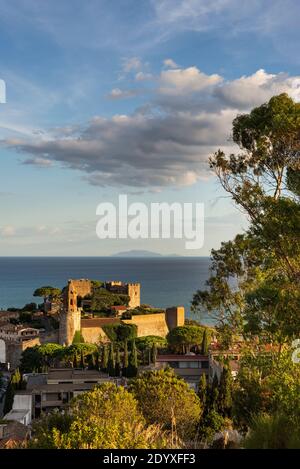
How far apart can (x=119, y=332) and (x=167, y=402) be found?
3154 cm

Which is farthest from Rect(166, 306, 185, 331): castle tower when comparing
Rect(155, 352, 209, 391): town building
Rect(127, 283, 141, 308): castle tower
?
Rect(155, 352, 209, 391): town building

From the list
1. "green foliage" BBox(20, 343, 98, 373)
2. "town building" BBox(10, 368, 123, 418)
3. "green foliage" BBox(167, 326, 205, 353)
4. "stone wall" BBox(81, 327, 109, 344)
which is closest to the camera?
"town building" BBox(10, 368, 123, 418)

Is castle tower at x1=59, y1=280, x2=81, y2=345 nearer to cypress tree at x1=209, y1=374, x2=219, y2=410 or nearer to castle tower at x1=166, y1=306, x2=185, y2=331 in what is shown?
castle tower at x1=166, y1=306, x2=185, y2=331

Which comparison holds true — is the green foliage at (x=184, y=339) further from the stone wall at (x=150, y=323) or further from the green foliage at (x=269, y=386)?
the green foliage at (x=269, y=386)

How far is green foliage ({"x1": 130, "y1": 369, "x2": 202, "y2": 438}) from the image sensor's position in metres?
18.4

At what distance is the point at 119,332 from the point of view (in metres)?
49.8

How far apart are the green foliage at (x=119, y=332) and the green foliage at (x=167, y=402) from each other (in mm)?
29442

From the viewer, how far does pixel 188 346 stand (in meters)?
46.6

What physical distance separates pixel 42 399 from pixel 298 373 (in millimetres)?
22973

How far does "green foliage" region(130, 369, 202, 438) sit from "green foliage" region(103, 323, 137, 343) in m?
29.4

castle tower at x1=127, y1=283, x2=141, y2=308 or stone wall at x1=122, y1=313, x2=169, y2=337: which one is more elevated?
castle tower at x1=127, y1=283, x2=141, y2=308

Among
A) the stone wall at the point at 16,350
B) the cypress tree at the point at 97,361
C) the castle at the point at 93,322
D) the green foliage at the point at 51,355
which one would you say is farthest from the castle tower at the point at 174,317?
the stone wall at the point at 16,350

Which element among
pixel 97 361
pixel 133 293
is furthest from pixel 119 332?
pixel 133 293
